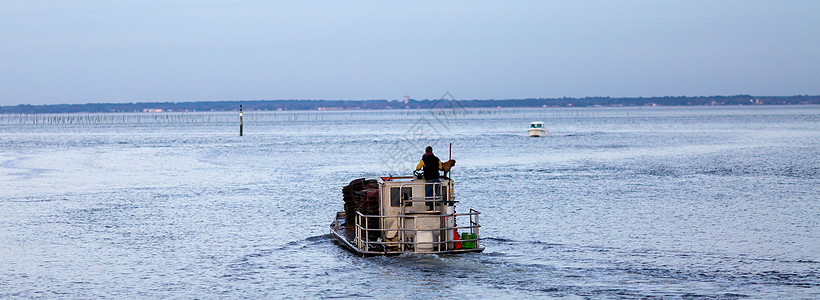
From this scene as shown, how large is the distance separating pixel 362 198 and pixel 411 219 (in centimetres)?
235

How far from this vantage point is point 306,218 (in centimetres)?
3569

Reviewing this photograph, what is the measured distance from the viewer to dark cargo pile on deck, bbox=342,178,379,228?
2536 cm

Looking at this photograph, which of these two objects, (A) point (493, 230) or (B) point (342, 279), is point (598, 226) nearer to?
(A) point (493, 230)

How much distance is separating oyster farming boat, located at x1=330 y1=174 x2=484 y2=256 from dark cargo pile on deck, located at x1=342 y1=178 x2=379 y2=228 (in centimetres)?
1

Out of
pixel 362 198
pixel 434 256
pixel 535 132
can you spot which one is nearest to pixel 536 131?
pixel 535 132

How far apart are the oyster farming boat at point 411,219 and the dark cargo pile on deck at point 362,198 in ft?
0.05

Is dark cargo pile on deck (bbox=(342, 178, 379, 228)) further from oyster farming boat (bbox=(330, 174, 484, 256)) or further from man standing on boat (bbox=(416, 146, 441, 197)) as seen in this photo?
man standing on boat (bbox=(416, 146, 441, 197))

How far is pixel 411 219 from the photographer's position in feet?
79.5

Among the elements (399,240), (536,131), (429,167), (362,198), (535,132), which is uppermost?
(429,167)

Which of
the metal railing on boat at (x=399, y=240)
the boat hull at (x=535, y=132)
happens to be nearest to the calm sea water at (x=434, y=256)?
the metal railing on boat at (x=399, y=240)

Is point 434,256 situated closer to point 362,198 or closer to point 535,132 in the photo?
point 362,198

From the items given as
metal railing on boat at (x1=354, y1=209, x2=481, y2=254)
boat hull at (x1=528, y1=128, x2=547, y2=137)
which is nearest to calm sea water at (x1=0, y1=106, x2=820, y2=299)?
metal railing on boat at (x1=354, y1=209, x2=481, y2=254)

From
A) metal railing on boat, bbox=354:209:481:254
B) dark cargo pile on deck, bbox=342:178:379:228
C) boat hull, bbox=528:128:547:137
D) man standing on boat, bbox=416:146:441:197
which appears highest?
man standing on boat, bbox=416:146:441:197

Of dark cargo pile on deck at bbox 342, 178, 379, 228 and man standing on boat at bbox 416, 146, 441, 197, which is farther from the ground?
man standing on boat at bbox 416, 146, 441, 197
